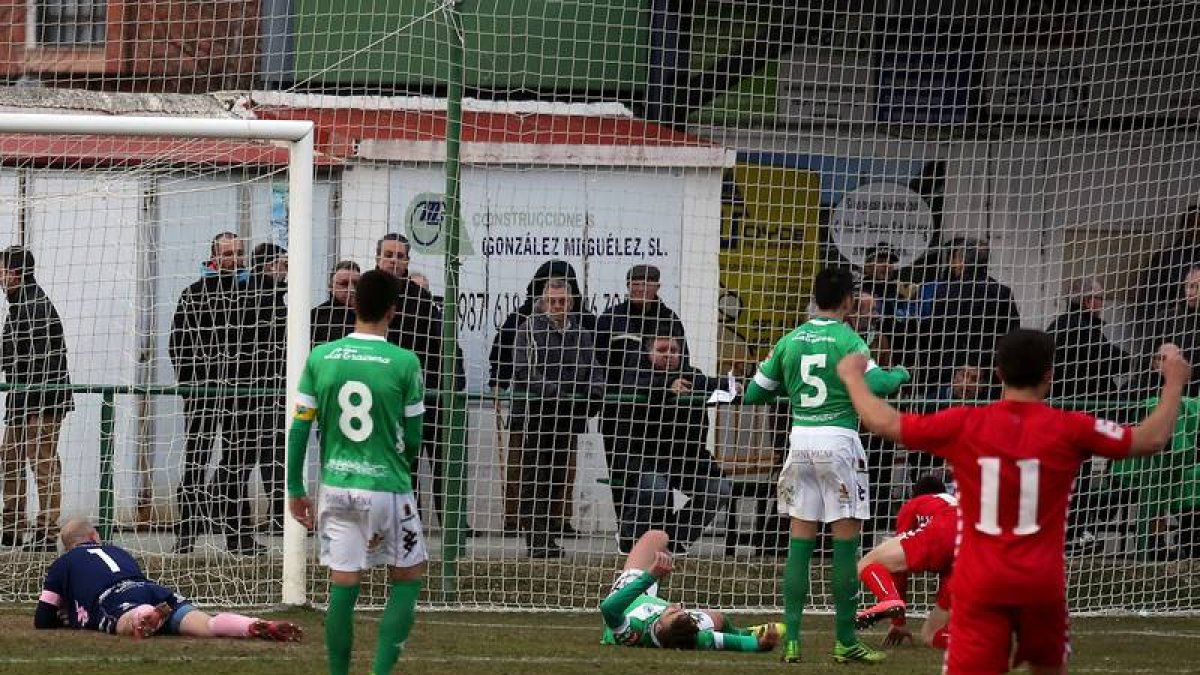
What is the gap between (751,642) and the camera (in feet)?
33.5

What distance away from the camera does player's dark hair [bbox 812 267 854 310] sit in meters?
9.78

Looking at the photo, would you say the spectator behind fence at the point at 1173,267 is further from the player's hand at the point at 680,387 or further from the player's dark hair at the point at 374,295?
the player's dark hair at the point at 374,295

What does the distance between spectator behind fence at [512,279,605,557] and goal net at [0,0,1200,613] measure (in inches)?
0.9

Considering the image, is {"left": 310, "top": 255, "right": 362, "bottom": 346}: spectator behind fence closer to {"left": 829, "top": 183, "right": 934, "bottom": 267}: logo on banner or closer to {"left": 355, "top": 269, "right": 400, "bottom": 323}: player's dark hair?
{"left": 829, "top": 183, "right": 934, "bottom": 267}: logo on banner

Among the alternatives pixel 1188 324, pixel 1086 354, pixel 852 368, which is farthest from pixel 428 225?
pixel 852 368

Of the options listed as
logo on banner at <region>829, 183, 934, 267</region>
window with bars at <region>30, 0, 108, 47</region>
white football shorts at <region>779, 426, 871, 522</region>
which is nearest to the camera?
white football shorts at <region>779, 426, 871, 522</region>

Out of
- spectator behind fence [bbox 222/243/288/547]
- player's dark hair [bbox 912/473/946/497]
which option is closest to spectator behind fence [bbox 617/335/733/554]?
spectator behind fence [bbox 222/243/288/547]

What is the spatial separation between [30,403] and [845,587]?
538 centimetres

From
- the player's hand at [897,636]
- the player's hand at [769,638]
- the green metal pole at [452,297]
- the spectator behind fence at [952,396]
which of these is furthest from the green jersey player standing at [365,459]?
the spectator behind fence at [952,396]

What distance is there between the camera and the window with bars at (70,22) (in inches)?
653

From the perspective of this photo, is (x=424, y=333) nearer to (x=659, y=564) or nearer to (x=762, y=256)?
(x=762, y=256)

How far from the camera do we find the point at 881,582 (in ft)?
35.3

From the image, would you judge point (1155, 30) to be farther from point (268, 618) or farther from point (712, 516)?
point (268, 618)

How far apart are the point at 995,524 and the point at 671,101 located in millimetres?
8154
